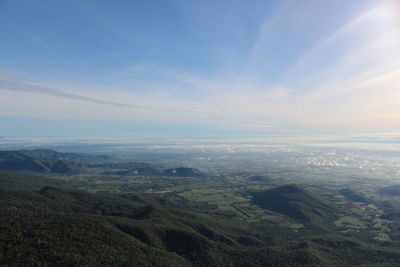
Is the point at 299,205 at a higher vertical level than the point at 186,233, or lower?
lower

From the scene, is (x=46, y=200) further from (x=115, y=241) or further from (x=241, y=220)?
(x=241, y=220)

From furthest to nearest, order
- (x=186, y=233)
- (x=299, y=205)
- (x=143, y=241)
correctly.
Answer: (x=299, y=205), (x=186, y=233), (x=143, y=241)

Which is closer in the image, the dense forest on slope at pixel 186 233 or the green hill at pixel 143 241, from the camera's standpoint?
the green hill at pixel 143 241

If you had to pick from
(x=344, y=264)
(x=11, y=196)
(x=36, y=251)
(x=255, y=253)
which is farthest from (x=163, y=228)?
(x=11, y=196)

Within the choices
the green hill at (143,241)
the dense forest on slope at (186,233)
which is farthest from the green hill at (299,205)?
the green hill at (143,241)

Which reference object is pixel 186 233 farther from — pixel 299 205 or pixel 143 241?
pixel 299 205

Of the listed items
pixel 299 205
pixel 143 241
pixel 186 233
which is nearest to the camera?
pixel 143 241

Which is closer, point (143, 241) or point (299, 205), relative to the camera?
point (143, 241)

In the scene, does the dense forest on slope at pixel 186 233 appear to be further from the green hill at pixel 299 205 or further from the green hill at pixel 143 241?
the green hill at pixel 299 205

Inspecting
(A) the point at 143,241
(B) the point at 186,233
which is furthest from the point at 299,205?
(A) the point at 143,241

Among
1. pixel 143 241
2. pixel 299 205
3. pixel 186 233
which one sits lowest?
pixel 299 205
